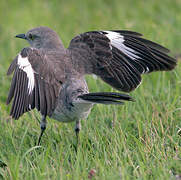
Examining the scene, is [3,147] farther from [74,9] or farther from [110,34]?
[74,9]

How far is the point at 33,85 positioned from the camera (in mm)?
4258

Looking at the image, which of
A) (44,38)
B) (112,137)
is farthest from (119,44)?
(112,137)

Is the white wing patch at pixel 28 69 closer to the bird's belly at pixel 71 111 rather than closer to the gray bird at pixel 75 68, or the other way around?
the gray bird at pixel 75 68

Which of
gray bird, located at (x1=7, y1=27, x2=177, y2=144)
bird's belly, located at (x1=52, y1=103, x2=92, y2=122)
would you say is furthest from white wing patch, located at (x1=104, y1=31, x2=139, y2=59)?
bird's belly, located at (x1=52, y1=103, x2=92, y2=122)

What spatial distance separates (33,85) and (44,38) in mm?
1332

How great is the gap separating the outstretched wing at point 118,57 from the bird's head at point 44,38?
295 millimetres

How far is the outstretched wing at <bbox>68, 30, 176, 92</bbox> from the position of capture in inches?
199

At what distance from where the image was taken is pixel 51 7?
1029cm

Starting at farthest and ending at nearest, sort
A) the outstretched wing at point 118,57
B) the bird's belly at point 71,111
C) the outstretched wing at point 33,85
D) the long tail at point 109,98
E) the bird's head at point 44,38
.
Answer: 1. the bird's head at point 44,38
2. the outstretched wing at point 118,57
3. the bird's belly at point 71,111
4. the outstretched wing at point 33,85
5. the long tail at point 109,98

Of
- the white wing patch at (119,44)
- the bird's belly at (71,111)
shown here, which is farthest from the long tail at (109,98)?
the white wing patch at (119,44)

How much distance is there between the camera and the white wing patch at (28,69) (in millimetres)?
4254

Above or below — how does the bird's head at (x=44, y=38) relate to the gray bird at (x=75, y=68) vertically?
above

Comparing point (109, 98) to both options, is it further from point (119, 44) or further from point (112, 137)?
point (119, 44)

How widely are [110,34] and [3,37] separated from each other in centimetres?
414
